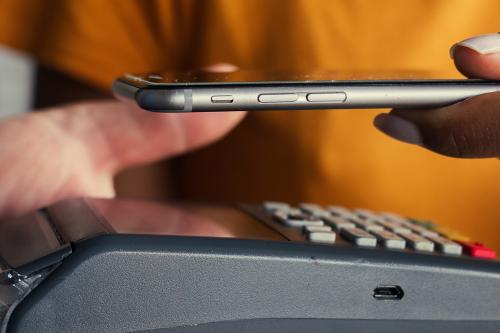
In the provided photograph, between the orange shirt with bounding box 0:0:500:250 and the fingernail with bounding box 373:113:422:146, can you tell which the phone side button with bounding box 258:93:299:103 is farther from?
the orange shirt with bounding box 0:0:500:250

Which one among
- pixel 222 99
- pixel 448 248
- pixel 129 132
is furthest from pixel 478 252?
pixel 129 132

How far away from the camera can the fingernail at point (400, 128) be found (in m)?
Result: 0.38

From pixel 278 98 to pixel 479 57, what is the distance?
10 centimetres

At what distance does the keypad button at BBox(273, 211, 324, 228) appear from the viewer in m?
0.35

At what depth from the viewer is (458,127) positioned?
35 centimetres

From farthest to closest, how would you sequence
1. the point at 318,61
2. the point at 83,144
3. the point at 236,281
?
the point at 318,61, the point at 83,144, the point at 236,281

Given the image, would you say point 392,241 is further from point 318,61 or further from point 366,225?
point 318,61

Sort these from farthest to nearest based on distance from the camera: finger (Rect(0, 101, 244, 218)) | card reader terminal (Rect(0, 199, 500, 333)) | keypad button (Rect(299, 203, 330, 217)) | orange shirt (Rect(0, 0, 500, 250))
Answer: orange shirt (Rect(0, 0, 500, 250))
finger (Rect(0, 101, 244, 218))
keypad button (Rect(299, 203, 330, 217))
card reader terminal (Rect(0, 199, 500, 333))

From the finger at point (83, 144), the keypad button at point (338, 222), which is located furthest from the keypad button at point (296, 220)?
the finger at point (83, 144)

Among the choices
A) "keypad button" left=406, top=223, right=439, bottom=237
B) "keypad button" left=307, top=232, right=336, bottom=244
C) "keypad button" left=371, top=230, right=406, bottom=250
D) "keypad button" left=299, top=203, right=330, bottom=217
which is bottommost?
"keypad button" left=406, top=223, right=439, bottom=237

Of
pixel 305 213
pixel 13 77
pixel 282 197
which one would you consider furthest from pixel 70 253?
pixel 13 77

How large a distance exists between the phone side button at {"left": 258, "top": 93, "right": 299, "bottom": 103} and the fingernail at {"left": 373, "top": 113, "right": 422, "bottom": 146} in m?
0.09

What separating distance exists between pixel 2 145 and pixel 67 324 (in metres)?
0.26

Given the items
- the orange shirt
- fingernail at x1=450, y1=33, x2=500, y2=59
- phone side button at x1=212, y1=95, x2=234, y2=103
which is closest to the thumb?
fingernail at x1=450, y1=33, x2=500, y2=59
